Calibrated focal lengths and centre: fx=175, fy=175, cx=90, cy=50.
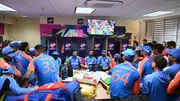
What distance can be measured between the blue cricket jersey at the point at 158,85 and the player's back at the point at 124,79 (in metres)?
0.18

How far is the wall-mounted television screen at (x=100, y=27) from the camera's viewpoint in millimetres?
7195

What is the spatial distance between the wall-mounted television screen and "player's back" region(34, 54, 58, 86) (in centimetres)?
431

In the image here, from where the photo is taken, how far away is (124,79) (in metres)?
2.28

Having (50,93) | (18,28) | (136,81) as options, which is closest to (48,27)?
(18,28)

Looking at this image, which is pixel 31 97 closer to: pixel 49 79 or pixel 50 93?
pixel 50 93

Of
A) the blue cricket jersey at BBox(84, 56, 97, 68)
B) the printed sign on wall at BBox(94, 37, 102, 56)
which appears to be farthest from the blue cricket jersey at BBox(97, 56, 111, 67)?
the printed sign on wall at BBox(94, 37, 102, 56)

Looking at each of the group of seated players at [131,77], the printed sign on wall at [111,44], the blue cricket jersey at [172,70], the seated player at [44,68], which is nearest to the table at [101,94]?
the group of seated players at [131,77]

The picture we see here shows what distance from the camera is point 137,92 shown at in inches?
89.1

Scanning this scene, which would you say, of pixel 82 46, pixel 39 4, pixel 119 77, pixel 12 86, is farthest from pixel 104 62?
pixel 12 86

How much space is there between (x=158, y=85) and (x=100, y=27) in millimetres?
5335

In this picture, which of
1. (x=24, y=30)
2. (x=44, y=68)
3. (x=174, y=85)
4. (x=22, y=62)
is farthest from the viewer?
(x=24, y=30)

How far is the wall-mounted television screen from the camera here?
7.20m

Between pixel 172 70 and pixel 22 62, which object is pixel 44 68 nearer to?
pixel 22 62

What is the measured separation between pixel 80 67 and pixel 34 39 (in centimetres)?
541
